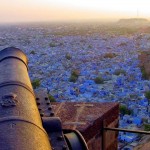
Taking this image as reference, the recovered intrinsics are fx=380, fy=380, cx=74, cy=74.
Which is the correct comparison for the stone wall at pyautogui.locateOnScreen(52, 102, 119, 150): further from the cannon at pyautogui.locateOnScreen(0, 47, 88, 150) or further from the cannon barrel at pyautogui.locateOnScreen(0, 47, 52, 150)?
the cannon barrel at pyautogui.locateOnScreen(0, 47, 52, 150)

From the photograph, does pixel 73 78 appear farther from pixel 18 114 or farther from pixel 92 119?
pixel 18 114

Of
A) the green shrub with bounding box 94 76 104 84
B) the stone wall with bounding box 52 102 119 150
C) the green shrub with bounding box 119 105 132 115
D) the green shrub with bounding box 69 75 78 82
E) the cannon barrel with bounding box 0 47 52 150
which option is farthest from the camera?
the green shrub with bounding box 69 75 78 82

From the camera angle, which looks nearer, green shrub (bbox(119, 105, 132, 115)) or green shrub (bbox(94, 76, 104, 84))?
green shrub (bbox(119, 105, 132, 115))

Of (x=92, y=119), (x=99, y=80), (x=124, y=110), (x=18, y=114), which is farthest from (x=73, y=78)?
(x=18, y=114)

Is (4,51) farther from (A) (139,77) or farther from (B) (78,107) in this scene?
(A) (139,77)

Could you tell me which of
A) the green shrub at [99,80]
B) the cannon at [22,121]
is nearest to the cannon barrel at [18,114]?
the cannon at [22,121]

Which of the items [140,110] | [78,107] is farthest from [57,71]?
[78,107]

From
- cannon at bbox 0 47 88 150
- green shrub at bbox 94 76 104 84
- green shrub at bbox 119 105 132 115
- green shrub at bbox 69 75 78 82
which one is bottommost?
green shrub at bbox 69 75 78 82

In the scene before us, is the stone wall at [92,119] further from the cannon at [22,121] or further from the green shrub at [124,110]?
the green shrub at [124,110]

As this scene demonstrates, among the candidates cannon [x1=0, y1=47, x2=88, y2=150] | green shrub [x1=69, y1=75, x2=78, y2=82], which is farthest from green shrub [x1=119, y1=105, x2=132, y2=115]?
cannon [x1=0, y1=47, x2=88, y2=150]
